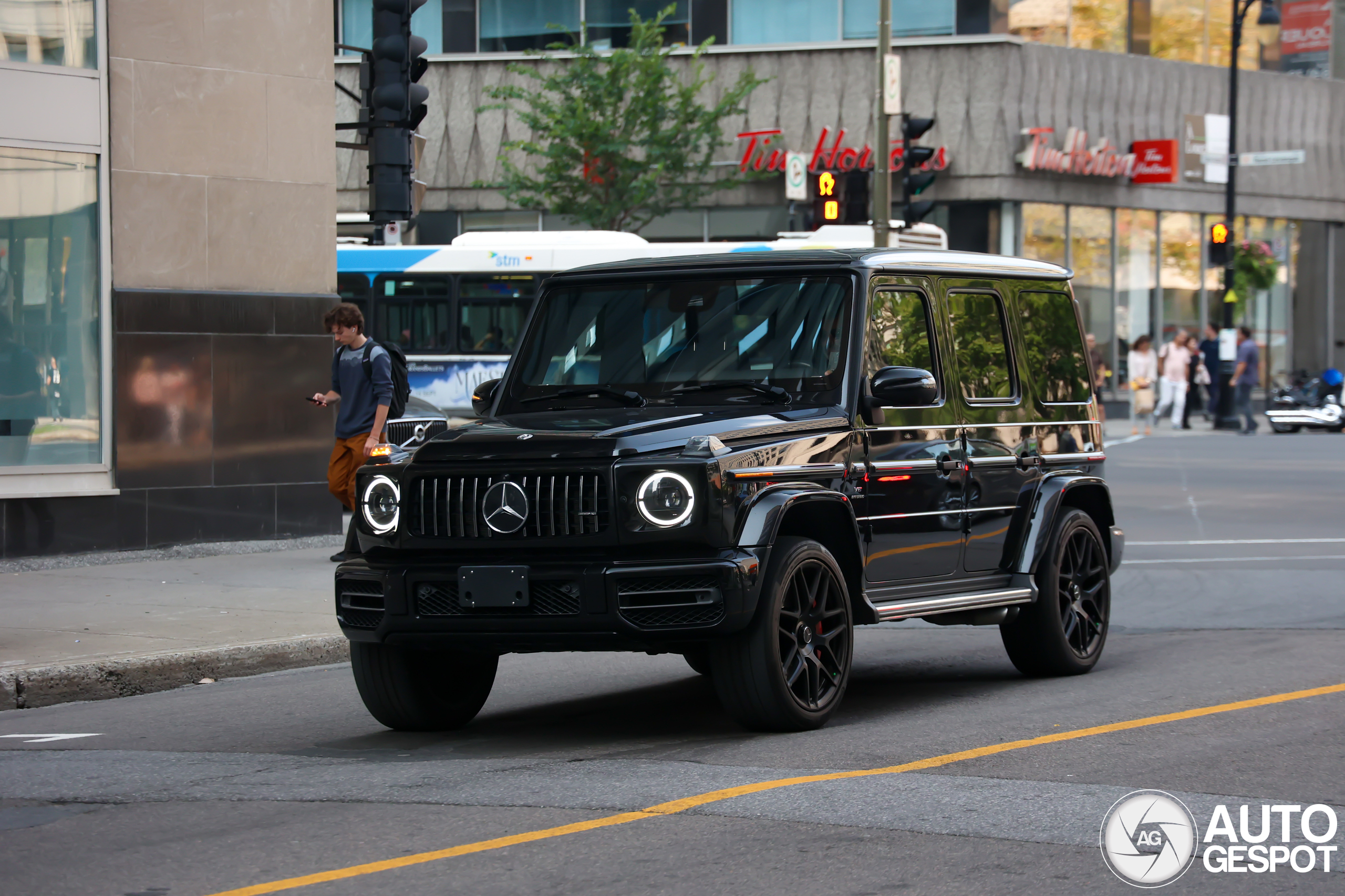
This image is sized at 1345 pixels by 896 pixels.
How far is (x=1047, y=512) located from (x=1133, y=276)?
111ft

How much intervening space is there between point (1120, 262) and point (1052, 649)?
3333 centimetres

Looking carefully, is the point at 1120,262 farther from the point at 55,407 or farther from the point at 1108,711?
the point at 1108,711

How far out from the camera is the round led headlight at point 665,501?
6.64 meters

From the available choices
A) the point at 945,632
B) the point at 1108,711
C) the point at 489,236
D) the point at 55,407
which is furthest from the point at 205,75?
the point at 489,236

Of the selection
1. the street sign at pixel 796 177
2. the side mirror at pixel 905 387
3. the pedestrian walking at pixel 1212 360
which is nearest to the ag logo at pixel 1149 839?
the side mirror at pixel 905 387

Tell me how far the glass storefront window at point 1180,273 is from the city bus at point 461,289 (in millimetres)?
14071

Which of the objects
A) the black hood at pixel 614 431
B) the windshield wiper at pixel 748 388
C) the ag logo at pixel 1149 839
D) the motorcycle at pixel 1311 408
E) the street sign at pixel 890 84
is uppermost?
the street sign at pixel 890 84

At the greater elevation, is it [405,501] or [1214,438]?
[405,501]

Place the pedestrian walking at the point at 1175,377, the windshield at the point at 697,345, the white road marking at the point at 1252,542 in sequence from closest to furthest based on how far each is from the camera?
the windshield at the point at 697,345, the white road marking at the point at 1252,542, the pedestrian walking at the point at 1175,377

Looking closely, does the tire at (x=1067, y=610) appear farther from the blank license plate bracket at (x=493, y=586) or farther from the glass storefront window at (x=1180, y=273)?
the glass storefront window at (x=1180, y=273)

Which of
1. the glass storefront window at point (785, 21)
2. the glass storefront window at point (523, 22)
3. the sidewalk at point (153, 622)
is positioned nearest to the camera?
the sidewalk at point (153, 622)

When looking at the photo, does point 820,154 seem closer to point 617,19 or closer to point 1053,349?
point 617,19

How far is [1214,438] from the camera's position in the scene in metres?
31.1

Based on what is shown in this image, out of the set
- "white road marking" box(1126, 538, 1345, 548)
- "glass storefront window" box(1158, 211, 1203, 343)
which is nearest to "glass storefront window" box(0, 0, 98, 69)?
"white road marking" box(1126, 538, 1345, 548)
